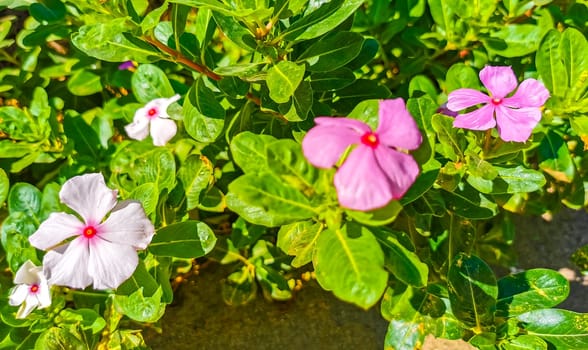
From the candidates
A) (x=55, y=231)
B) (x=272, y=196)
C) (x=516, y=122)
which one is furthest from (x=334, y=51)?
(x=55, y=231)

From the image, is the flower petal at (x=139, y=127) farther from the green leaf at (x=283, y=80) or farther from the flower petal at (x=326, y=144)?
the flower petal at (x=326, y=144)

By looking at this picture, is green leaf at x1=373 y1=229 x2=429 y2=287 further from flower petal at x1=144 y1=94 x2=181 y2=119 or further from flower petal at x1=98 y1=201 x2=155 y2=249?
flower petal at x1=144 y1=94 x2=181 y2=119

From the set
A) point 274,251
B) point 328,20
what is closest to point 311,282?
point 274,251

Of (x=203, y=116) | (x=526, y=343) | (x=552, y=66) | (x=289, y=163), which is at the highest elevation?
(x=289, y=163)

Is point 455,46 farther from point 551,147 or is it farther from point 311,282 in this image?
point 311,282

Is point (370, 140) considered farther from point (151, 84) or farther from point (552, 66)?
point (151, 84)

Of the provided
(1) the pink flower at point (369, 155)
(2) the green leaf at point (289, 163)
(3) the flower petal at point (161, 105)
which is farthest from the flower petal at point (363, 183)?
(3) the flower petal at point (161, 105)

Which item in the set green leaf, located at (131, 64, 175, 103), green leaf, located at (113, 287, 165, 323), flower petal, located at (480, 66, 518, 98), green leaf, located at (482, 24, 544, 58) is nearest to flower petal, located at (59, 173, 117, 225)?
green leaf, located at (113, 287, 165, 323)

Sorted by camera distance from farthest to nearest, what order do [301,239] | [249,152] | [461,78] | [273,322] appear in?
[273,322]
[461,78]
[301,239]
[249,152]
